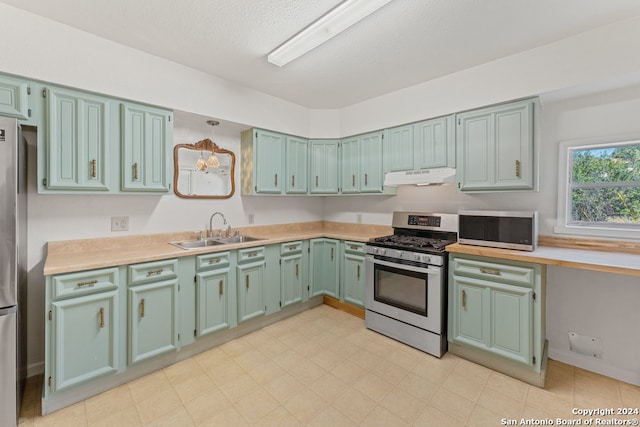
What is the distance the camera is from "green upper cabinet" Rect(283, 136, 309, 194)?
12.0 feet

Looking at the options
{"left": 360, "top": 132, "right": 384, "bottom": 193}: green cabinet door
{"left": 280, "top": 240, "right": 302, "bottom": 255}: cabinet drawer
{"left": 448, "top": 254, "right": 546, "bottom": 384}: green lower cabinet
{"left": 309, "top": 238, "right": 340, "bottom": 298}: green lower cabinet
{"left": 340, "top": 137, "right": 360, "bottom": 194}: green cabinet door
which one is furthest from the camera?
{"left": 340, "top": 137, "right": 360, "bottom": 194}: green cabinet door

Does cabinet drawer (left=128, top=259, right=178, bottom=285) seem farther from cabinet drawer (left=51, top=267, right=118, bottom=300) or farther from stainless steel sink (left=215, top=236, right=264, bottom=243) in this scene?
stainless steel sink (left=215, top=236, right=264, bottom=243)

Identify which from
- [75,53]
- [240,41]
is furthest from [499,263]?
[75,53]

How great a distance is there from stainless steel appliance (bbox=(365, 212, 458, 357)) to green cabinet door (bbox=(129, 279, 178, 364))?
6.33 ft

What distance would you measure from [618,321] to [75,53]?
4786 mm

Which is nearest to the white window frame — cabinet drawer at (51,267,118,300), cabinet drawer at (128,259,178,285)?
cabinet drawer at (128,259,178,285)

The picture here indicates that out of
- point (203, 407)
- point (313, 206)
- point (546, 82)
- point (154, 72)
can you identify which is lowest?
point (203, 407)

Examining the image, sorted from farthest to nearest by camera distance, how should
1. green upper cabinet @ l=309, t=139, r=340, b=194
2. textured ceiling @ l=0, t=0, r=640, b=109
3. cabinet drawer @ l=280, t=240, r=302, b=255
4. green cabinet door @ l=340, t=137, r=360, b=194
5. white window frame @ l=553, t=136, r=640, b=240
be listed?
green upper cabinet @ l=309, t=139, r=340, b=194 < green cabinet door @ l=340, t=137, r=360, b=194 < cabinet drawer @ l=280, t=240, r=302, b=255 < white window frame @ l=553, t=136, r=640, b=240 < textured ceiling @ l=0, t=0, r=640, b=109

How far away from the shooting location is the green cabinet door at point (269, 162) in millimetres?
3357

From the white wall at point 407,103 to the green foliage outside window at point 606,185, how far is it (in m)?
0.17

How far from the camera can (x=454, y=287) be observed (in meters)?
2.54

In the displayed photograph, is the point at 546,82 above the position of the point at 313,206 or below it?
above

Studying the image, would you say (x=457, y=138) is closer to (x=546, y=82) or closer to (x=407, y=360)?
(x=546, y=82)

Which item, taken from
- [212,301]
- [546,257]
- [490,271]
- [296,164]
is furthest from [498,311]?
[296,164]
